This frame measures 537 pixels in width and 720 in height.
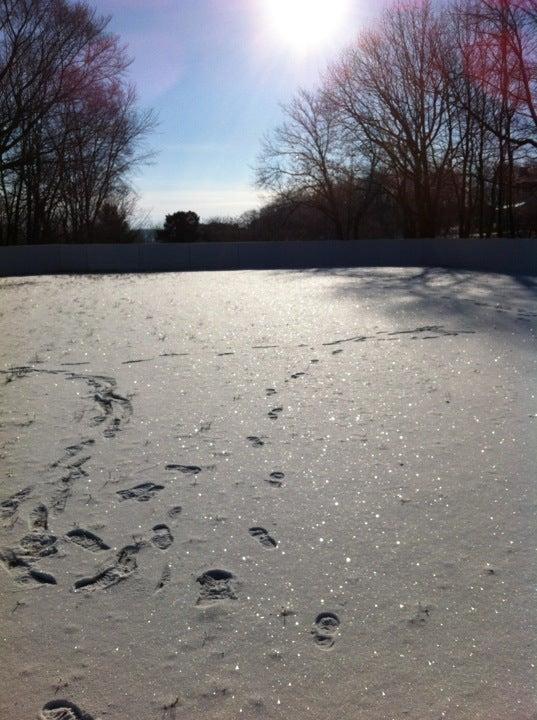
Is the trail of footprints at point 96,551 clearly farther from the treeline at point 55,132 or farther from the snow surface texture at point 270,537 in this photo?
the treeline at point 55,132

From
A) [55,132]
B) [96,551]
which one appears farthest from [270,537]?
[55,132]

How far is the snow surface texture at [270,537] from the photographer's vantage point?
7.44ft

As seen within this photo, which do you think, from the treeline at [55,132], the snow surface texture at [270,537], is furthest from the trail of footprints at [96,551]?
the treeline at [55,132]

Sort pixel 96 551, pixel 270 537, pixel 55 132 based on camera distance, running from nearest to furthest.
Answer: pixel 96 551 → pixel 270 537 → pixel 55 132

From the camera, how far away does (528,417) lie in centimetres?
496

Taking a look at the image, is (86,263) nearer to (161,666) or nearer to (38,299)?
(38,299)

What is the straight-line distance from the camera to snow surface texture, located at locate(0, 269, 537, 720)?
7.44ft

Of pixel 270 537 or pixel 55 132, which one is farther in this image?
pixel 55 132

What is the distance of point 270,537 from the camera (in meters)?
3.22

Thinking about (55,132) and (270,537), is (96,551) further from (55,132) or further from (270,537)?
(55,132)

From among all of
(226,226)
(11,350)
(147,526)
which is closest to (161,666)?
(147,526)

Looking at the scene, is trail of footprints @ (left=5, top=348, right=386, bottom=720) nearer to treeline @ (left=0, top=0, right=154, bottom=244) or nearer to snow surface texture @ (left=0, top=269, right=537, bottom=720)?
snow surface texture @ (left=0, top=269, right=537, bottom=720)

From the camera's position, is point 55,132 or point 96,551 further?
point 55,132

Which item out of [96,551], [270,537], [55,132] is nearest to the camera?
[96,551]
